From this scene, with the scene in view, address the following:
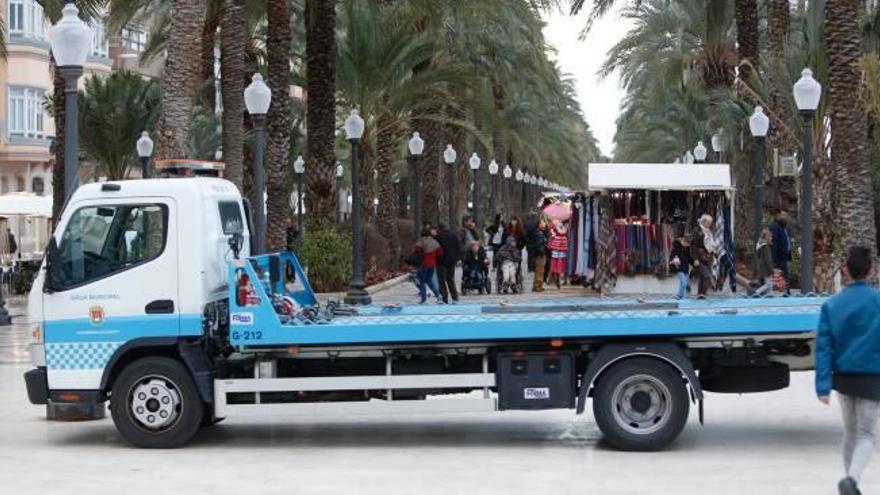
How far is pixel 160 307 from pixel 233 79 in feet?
58.1

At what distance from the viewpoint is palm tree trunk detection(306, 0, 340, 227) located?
3212cm

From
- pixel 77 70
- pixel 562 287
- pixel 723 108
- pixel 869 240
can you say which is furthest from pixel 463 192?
pixel 77 70

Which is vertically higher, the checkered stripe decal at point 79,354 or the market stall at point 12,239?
the market stall at point 12,239

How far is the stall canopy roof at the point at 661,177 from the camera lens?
31.0m

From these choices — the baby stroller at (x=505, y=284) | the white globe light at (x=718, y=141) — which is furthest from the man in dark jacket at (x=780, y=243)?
the white globe light at (x=718, y=141)

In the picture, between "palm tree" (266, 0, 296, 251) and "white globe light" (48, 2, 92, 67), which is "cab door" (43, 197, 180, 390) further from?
"palm tree" (266, 0, 296, 251)

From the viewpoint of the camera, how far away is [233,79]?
97.9 feet

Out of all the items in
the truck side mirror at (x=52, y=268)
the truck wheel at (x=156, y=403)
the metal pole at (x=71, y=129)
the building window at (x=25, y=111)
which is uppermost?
the building window at (x=25, y=111)

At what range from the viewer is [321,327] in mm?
12266

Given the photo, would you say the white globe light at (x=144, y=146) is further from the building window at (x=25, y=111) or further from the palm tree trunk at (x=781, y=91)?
the building window at (x=25, y=111)

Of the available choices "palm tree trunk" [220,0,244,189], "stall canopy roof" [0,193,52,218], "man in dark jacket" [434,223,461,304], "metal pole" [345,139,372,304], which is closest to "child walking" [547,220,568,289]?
"man in dark jacket" [434,223,461,304]

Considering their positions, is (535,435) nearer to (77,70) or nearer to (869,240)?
(77,70)

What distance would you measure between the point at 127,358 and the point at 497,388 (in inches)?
124

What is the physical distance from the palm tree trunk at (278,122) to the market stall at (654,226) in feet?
21.1
